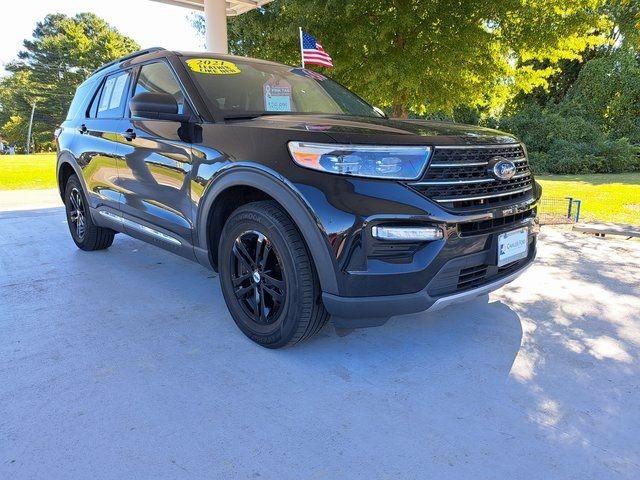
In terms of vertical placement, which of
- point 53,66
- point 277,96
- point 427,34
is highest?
point 53,66

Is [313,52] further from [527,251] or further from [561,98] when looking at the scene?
[561,98]

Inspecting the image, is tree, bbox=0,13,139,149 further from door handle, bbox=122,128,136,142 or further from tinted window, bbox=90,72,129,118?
door handle, bbox=122,128,136,142

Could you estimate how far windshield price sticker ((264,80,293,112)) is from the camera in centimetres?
313

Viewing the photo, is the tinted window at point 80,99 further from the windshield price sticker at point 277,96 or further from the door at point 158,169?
the windshield price sticker at point 277,96

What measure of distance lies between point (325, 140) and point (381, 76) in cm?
575

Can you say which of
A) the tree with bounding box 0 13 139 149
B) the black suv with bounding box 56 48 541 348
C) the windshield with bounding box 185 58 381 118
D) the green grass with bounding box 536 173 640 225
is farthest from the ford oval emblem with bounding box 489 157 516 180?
the tree with bounding box 0 13 139 149

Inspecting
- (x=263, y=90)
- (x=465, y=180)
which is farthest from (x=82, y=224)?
(x=465, y=180)

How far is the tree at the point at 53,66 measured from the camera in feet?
160

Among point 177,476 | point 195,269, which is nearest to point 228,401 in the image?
point 177,476

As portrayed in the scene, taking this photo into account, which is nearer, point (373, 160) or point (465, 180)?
point (373, 160)

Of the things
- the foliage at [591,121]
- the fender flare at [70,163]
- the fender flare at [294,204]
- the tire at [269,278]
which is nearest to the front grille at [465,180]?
the fender flare at [294,204]

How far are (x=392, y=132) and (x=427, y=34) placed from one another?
18.7ft

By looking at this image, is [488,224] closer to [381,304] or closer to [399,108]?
[381,304]

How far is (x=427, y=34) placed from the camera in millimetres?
7008
